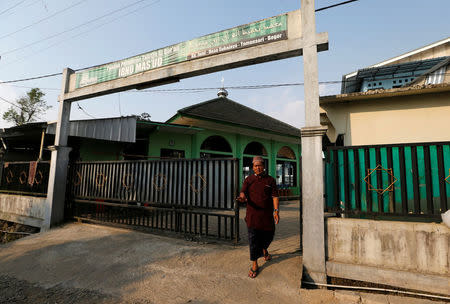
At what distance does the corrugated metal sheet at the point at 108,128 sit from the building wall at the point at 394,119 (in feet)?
23.2

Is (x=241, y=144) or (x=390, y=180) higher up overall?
(x=241, y=144)

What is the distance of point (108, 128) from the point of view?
9047 mm

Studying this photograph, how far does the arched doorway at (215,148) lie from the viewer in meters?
12.7

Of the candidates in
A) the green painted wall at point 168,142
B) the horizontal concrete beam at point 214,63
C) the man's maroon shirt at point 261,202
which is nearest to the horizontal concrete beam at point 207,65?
the horizontal concrete beam at point 214,63

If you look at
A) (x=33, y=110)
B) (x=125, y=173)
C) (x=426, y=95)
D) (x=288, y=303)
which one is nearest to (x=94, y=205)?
(x=125, y=173)

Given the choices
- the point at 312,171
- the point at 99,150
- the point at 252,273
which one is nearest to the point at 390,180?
the point at 312,171

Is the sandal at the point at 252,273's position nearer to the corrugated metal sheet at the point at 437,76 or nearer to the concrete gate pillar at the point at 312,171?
the concrete gate pillar at the point at 312,171

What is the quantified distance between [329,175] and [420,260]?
5.19ft

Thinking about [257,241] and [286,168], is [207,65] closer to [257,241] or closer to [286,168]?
[257,241]

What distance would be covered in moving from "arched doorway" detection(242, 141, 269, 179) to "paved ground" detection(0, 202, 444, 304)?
8452mm

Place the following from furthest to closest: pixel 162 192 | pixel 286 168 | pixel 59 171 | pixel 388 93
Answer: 1. pixel 286 168
2. pixel 59 171
3. pixel 162 192
4. pixel 388 93

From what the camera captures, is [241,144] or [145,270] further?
[241,144]

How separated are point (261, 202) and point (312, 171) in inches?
37.5

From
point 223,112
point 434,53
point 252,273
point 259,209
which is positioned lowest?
point 252,273
